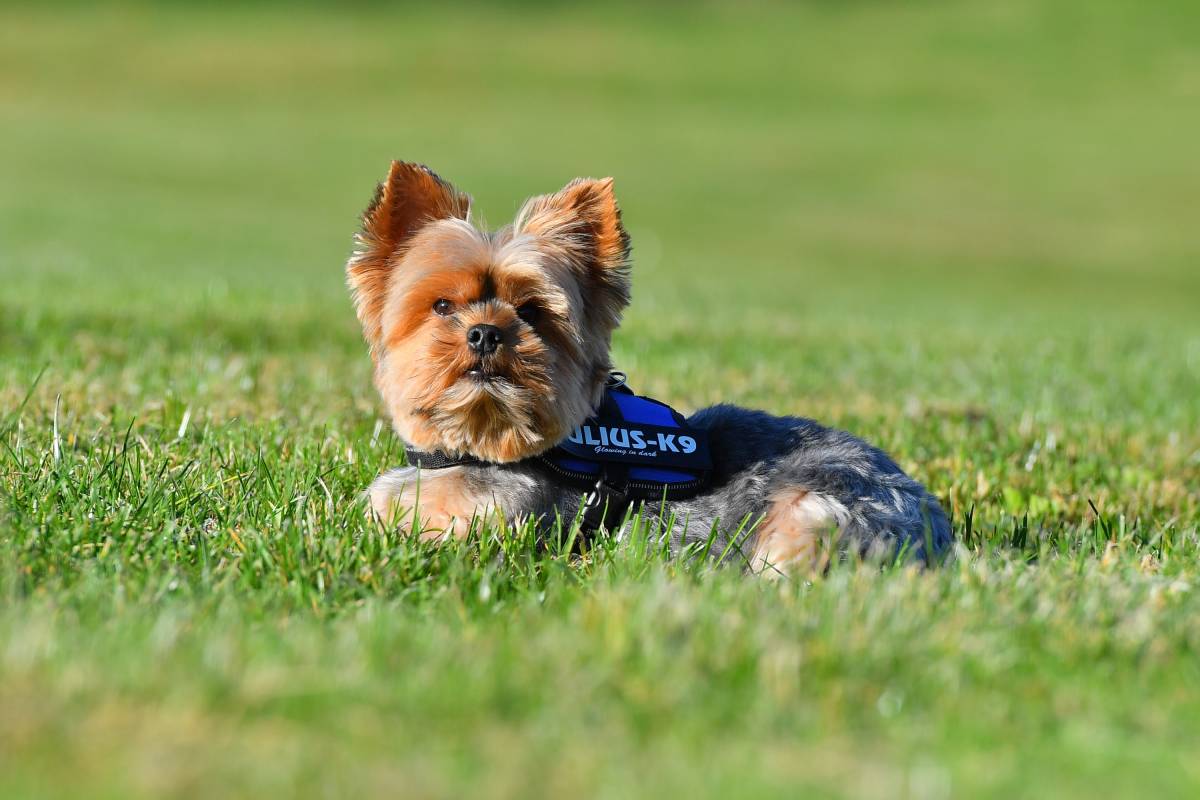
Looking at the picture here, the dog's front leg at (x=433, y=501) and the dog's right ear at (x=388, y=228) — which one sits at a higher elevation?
the dog's right ear at (x=388, y=228)

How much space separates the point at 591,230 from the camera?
5.90 meters

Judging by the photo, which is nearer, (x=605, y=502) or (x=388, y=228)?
(x=605, y=502)

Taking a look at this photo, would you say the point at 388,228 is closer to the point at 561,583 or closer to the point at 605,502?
the point at 605,502

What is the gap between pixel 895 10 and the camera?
67.4 m

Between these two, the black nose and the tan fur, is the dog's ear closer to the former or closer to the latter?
the black nose

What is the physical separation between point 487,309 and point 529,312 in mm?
213

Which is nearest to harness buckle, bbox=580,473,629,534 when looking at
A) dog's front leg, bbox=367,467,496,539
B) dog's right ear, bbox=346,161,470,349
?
dog's front leg, bbox=367,467,496,539

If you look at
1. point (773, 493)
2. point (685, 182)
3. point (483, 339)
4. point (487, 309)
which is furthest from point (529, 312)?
point (685, 182)

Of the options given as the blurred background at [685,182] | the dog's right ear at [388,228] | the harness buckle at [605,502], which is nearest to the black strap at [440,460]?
the harness buckle at [605,502]

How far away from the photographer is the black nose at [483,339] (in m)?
5.22

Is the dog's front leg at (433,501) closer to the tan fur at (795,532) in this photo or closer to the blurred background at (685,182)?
the tan fur at (795,532)

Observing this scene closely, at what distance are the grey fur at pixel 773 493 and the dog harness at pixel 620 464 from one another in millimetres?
59

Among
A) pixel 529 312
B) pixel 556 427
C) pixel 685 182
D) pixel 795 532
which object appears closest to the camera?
pixel 795 532

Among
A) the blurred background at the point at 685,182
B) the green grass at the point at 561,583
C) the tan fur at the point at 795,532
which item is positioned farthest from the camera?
the blurred background at the point at 685,182
